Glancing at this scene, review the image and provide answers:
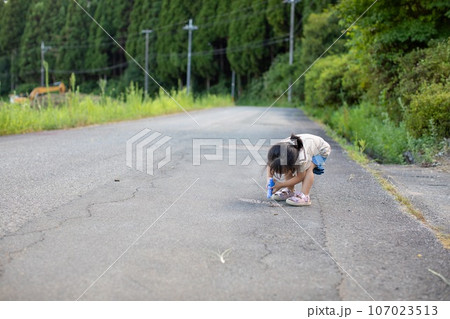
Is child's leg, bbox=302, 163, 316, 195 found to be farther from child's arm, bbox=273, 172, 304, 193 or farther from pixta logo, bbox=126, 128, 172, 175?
pixta logo, bbox=126, 128, 172, 175

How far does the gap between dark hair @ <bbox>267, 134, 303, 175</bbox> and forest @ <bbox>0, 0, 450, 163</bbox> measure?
3193 mm

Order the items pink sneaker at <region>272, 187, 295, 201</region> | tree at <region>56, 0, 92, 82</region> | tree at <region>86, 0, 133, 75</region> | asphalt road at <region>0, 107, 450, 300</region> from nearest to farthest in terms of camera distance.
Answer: asphalt road at <region>0, 107, 450, 300</region>
pink sneaker at <region>272, 187, 295, 201</region>
tree at <region>86, 0, 133, 75</region>
tree at <region>56, 0, 92, 82</region>

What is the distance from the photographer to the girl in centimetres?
420

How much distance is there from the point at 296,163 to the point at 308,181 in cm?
24

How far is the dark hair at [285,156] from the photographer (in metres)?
4.18

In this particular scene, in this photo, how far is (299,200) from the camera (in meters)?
4.24

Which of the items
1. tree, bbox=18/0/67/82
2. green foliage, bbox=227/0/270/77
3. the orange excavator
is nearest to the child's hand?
the orange excavator

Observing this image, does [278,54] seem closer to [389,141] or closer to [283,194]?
[389,141]

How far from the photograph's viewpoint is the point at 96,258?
273 cm

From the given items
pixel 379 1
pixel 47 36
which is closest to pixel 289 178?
pixel 379 1

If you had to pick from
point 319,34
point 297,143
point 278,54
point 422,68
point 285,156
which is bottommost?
point 285,156

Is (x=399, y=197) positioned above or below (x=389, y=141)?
below

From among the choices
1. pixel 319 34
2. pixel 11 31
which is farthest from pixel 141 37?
pixel 319 34

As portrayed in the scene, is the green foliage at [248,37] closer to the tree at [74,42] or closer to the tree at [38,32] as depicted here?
the tree at [74,42]
